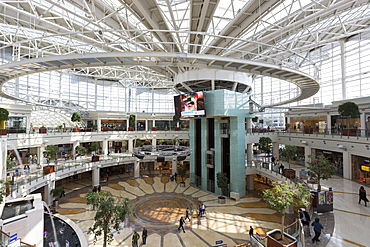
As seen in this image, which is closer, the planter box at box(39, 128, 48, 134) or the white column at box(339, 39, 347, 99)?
the planter box at box(39, 128, 48, 134)

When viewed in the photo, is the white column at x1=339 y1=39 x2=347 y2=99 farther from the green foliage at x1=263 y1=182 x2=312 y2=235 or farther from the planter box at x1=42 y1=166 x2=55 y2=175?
the planter box at x1=42 y1=166 x2=55 y2=175

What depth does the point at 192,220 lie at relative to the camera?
18344 millimetres

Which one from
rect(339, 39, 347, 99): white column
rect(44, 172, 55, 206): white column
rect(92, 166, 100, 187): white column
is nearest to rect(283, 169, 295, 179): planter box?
rect(339, 39, 347, 99): white column

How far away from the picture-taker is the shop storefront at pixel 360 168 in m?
20.4

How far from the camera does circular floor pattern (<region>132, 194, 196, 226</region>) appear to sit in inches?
730

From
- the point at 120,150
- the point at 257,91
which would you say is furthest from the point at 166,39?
the point at 257,91

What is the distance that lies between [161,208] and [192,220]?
450 centimetres

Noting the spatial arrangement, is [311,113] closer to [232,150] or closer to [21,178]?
[232,150]

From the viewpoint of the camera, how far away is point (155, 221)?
18.3 m

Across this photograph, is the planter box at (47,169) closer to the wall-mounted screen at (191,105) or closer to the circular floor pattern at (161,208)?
the circular floor pattern at (161,208)

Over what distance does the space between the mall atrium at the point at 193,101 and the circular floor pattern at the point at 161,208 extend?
0.22m

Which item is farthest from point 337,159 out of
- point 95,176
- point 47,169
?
point 47,169

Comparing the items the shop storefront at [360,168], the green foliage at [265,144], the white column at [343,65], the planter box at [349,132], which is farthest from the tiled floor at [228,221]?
the white column at [343,65]

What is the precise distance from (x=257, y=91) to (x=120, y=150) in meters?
36.5
